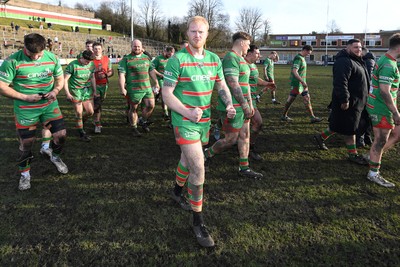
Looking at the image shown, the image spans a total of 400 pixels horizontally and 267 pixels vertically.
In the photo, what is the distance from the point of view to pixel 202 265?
8.96 ft

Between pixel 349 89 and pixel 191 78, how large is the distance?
3560mm

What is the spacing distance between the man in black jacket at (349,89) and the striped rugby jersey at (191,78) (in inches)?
117

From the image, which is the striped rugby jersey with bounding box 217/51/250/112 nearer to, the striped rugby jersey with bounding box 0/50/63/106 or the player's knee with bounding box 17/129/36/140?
the striped rugby jersey with bounding box 0/50/63/106

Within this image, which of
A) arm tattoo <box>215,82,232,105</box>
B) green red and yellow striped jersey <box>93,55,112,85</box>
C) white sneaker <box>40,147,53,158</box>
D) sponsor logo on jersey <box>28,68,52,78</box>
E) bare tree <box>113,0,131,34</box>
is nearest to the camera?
arm tattoo <box>215,82,232,105</box>

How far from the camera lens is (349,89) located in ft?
16.8

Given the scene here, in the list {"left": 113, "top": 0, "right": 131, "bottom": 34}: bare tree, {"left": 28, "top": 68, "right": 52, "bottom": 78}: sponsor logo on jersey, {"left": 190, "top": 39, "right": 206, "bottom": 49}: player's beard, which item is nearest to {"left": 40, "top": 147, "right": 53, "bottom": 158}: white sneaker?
{"left": 28, "top": 68, "right": 52, "bottom": 78}: sponsor logo on jersey

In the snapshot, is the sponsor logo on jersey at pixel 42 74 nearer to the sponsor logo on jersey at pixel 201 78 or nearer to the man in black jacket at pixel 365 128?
the sponsor logo on jersey at pixel 201 78

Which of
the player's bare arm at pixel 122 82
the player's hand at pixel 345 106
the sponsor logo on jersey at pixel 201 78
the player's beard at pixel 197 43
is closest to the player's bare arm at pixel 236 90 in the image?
the sponsor logo on jersey at pixel 201 78

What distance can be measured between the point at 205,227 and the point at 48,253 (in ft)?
5.44

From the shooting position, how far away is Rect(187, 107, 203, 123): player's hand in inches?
109

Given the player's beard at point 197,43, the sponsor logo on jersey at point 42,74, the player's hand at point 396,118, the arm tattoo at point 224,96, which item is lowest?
the player's hand at point 396,118

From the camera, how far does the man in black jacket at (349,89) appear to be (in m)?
4.94

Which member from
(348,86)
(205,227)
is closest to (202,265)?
(205,227)

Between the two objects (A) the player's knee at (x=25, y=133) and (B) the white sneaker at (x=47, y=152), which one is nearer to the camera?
(A) the player's knee at (x=25, y=133)
